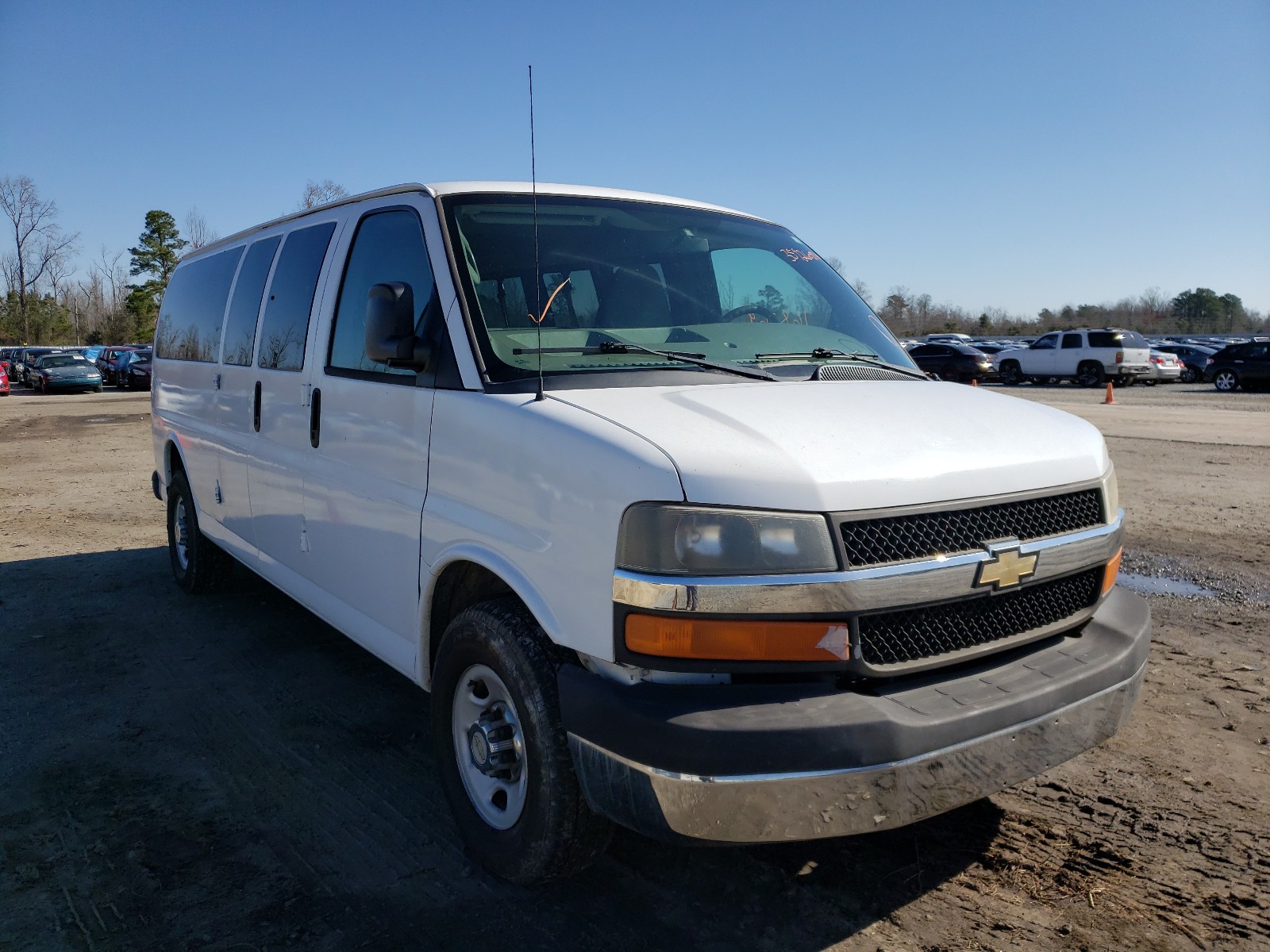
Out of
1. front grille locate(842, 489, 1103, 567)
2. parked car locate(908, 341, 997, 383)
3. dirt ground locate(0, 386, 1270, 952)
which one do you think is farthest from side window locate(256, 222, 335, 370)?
parked car locate(908, 341, 997, 383)

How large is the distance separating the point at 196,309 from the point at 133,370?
36.5m

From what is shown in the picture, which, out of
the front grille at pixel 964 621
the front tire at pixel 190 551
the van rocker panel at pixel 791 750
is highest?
the front grille at pixel 964 621

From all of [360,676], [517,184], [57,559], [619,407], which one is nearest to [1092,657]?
[619,407]

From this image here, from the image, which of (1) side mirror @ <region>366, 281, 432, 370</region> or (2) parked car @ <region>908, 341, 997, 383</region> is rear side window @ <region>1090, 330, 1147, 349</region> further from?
(1) side mirror @ <region>366, 281, 432, 370</region>

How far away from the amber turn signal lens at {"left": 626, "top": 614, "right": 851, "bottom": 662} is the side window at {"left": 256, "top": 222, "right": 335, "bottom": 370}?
2509mm

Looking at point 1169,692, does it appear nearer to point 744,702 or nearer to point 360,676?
point 744,702

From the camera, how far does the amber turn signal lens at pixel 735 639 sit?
88.9 inches

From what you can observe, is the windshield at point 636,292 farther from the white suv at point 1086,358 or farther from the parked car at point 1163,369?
the parked car at point 1163,369

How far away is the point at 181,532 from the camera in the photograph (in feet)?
20.9

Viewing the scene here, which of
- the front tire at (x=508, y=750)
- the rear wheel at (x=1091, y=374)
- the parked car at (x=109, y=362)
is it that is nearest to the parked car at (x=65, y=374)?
the parked car at (x=109, y=362)

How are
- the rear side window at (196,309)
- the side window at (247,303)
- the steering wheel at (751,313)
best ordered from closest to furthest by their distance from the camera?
the steering wheel at (751,313), the side window at (247,303), the rear side window at (196,309)

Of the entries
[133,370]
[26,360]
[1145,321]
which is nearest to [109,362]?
[133,370]

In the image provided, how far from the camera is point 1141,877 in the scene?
2.90m

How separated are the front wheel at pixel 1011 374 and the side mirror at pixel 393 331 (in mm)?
35588
